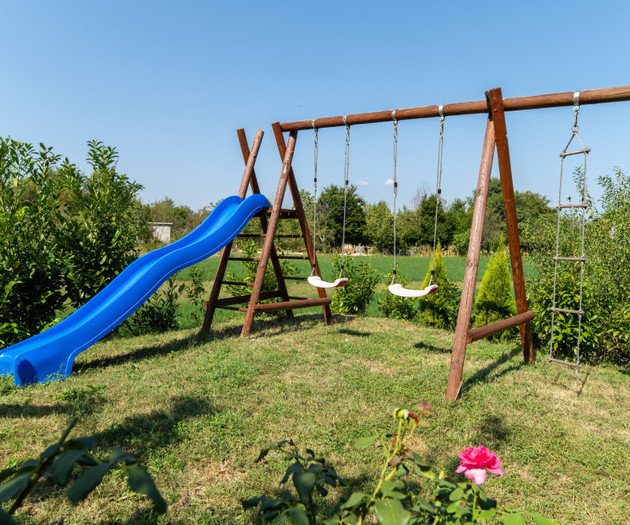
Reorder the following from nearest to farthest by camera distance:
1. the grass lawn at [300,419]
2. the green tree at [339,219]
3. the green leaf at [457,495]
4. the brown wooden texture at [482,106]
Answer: the green leaf at [457,495]
the grass lawn at [300,419]
the brown wooden texture at [482,106]
the green tree at [339,219]

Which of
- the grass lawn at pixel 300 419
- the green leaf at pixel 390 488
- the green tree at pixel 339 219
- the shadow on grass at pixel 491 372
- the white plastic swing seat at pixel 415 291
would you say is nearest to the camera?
the green leaf at pixel 390 488

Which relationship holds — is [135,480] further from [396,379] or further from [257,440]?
[396,379]

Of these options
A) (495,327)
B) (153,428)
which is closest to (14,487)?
(153,428)

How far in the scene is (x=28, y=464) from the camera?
75cm

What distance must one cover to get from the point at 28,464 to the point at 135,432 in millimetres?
2797

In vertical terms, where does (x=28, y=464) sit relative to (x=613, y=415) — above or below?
above

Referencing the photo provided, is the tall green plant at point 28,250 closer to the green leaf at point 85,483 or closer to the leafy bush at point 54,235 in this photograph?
the leafy bush at point 54,235

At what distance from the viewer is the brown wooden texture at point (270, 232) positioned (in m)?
6.32

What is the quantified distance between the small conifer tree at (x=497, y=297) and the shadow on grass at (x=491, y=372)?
1171 millimetres

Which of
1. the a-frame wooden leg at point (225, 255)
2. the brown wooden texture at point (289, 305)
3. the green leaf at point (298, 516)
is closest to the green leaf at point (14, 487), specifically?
the green leaf at point (298, 516)

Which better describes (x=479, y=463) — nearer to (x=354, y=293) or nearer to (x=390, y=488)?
(x=390, y=488)

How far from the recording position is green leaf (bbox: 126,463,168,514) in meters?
0.67

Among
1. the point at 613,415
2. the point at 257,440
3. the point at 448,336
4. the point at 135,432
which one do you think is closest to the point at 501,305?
the point at 448,336

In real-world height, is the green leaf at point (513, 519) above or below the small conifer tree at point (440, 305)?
above
